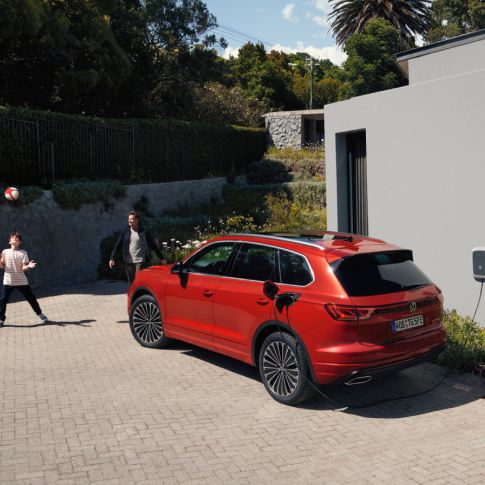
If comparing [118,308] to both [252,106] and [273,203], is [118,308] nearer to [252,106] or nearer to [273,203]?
[273,203]

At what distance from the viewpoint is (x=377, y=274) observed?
6.05 m

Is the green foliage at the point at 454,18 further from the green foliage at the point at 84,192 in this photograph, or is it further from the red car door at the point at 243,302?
the red car door at the point at 243,302

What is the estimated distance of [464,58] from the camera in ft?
35.9

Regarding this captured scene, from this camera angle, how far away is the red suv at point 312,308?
569cm

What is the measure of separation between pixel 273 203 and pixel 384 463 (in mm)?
15329

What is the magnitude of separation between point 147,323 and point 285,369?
2810mm

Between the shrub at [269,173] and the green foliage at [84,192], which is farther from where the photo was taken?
the shrub at [269,173]

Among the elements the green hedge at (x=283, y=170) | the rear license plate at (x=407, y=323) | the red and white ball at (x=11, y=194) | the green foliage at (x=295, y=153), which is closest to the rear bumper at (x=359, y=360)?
the rear license plate at (x=407, y=323)

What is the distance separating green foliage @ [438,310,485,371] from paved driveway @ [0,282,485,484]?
0.67ft

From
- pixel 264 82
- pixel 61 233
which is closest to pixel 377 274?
pixel 61 233

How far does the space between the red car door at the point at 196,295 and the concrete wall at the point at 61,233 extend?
5.94 metres

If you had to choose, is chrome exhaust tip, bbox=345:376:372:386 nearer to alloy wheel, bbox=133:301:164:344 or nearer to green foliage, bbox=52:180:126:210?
alloy wheel, bbox=133:301:164:344

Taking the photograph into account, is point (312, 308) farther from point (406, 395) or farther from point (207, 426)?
point (406, 395)

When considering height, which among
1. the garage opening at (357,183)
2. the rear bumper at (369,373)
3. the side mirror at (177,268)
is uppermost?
the garage opening at (357,183)
